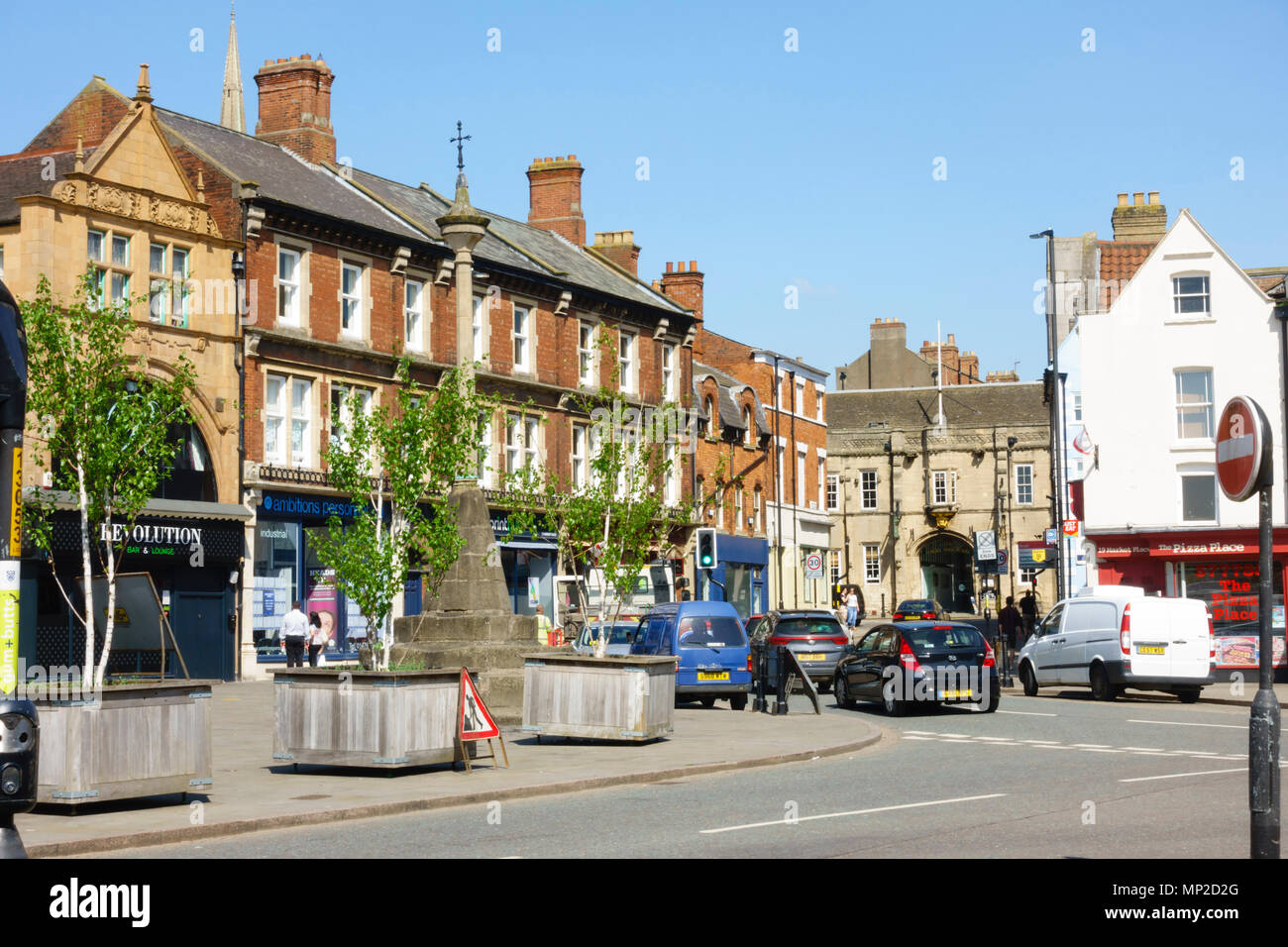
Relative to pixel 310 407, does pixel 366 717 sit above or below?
below

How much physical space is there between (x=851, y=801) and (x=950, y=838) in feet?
8.54

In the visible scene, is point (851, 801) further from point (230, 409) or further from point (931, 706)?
point (230, 409)

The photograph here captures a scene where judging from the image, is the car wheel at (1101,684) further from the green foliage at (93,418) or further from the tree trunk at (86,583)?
the tree trunk at (86,583)

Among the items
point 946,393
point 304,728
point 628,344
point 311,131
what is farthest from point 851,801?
point 946,393

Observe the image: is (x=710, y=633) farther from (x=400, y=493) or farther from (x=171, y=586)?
(x=171, y=586)

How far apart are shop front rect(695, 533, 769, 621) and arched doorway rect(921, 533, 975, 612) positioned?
2561 cm

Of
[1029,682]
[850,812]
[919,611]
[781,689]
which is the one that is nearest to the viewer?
[850,812]

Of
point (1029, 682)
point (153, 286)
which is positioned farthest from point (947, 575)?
point (153, 286)

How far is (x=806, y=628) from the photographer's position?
97.4ft

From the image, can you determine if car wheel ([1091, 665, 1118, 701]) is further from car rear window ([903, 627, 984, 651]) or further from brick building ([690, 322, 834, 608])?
brick building ([690, 322, 834, 608])

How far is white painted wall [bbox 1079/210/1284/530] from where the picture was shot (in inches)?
1542

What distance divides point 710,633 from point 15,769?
Answer: 64.9ft

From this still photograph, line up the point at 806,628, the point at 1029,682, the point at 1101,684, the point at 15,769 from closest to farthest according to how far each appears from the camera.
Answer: the point at 15,769 → the point at 1101,684 → the point at 806,628 → the point at 1029,682

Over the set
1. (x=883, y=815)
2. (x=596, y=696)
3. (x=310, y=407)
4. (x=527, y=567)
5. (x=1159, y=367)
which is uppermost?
(x=1159, y=367)
